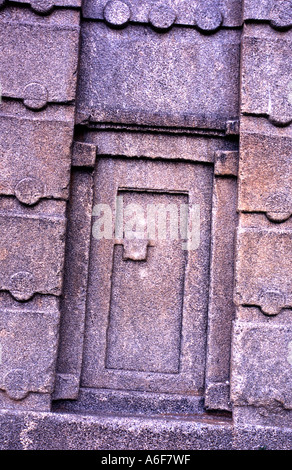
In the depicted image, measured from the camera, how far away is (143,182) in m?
3.21

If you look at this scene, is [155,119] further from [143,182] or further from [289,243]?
[289,243]

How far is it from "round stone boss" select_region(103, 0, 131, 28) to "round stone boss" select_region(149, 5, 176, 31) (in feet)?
0.53

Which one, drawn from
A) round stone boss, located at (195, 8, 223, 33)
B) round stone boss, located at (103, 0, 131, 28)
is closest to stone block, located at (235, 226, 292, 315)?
round stone boss, located at (195, 8, 223, 33)

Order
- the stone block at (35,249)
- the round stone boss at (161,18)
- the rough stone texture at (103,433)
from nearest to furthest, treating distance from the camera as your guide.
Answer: the rough stone texture at (103,433)
the stone block at (35,249)
the round stone boss at (161,18)

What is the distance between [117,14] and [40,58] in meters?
0.62

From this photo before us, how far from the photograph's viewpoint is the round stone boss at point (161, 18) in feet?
10.5

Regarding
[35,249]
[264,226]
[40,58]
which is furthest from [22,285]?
[264,226]

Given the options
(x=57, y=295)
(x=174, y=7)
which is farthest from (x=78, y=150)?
(x=174, y=7)

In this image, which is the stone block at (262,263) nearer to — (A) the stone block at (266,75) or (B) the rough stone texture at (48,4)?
(A) the stone block at (266,75)

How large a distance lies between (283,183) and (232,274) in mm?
667

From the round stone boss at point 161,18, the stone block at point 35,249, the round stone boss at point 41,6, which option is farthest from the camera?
the round stone boss at point 161,18

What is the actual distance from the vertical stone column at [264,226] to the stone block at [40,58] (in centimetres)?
113

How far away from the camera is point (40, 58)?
10.1 ft

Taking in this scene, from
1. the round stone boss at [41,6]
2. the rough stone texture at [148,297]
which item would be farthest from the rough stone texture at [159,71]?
the rough stone texture at [148,297]
